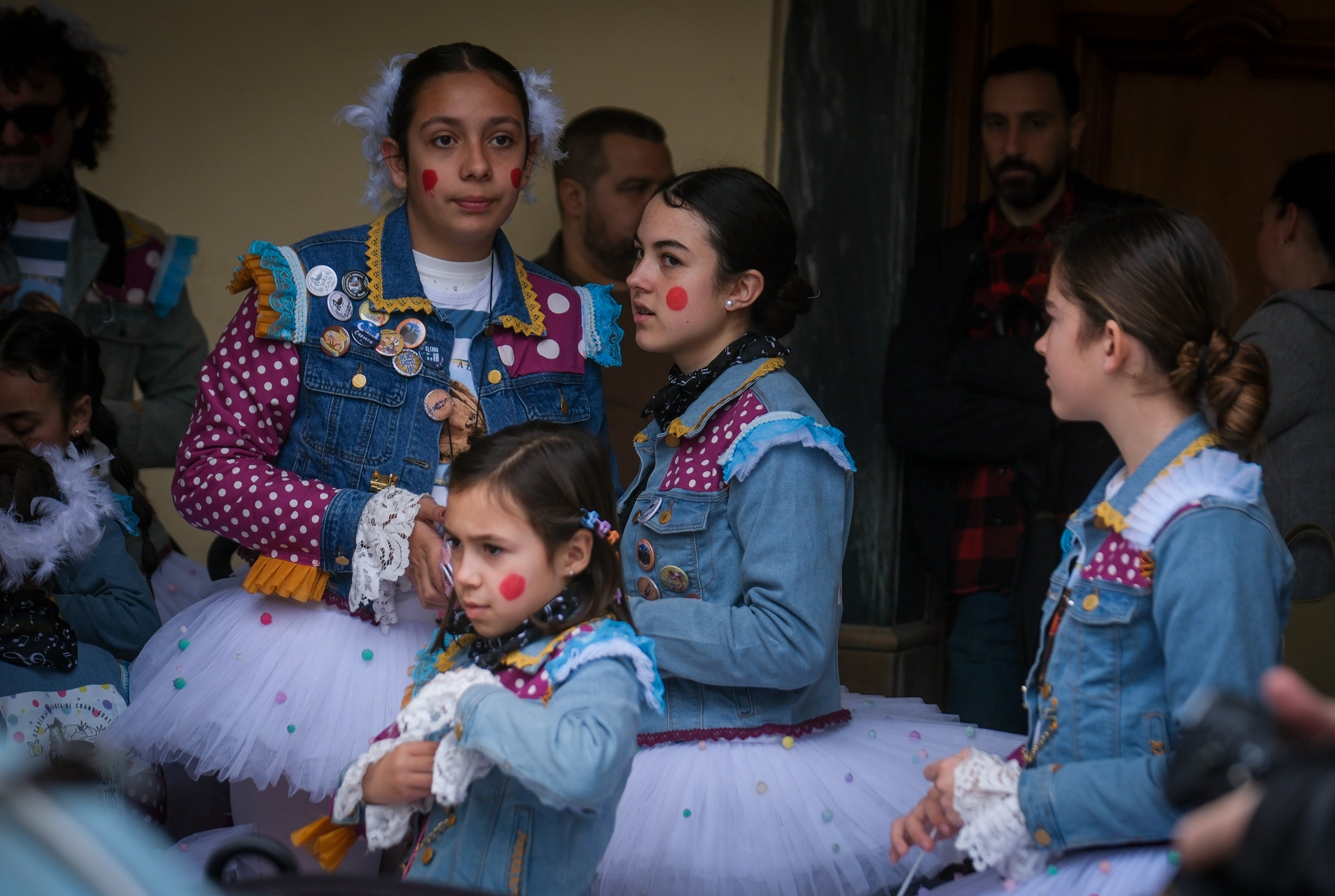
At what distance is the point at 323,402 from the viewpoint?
2.58 meters

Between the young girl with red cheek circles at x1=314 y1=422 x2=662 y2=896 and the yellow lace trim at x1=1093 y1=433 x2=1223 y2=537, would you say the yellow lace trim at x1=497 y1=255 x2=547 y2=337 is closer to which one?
the young girl with red cheek circles at x1=314 y1=422 x2=662 y2=896

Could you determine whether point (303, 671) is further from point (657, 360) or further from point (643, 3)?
point (643, 3)

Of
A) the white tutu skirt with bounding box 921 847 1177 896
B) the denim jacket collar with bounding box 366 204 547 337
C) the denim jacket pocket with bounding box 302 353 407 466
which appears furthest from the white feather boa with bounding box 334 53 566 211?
the white tutu skirt with bounding box 921 847 1177 896

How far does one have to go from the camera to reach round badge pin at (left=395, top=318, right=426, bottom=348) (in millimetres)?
2639

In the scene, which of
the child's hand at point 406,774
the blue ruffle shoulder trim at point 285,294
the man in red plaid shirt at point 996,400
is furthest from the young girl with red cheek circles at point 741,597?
the man in red plaid shirt at point 996,400

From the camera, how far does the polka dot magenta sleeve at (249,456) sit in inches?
95.9

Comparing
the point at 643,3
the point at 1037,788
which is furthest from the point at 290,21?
the point at 1037,788

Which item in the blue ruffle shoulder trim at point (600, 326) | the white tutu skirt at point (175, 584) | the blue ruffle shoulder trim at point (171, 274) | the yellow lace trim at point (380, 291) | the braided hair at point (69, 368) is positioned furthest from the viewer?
the blue ruffle shoulder trim at point (171, 274)

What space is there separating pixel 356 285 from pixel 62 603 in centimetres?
107

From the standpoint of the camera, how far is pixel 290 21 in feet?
15.0

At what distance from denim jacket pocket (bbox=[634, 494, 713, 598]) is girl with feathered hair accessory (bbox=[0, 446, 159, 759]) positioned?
1290 millimetres

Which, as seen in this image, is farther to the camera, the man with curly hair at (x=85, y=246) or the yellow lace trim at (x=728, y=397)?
the man with curly hair at (x=85, y=246)

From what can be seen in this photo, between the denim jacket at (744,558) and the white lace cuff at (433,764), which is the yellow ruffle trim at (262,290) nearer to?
the denim jacket at (744,558)

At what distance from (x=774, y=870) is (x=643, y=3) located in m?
3.14
